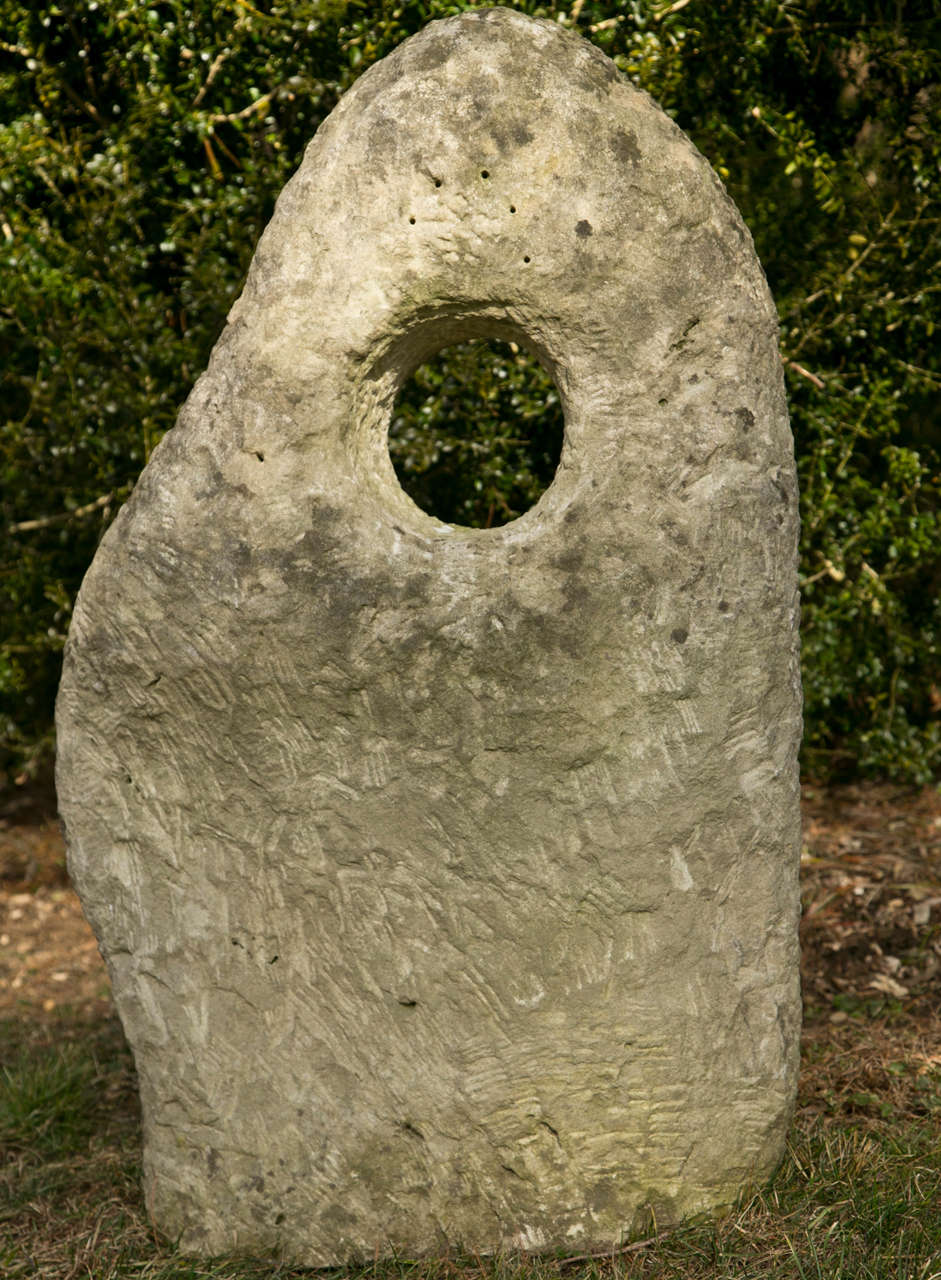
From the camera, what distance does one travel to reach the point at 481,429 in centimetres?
424

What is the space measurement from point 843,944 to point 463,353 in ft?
7.53

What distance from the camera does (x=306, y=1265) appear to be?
8.56ft

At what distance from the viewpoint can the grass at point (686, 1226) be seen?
96.4 inches

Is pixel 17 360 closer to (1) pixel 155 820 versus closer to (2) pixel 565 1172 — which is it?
(1) pixel 155 820

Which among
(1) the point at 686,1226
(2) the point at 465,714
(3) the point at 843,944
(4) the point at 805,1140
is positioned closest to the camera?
(2) the point at 465,714

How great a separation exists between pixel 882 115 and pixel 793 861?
3.04 meters

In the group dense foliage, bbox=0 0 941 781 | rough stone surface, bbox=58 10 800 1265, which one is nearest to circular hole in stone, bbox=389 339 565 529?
dense foliage, bbox=0 0 941 781

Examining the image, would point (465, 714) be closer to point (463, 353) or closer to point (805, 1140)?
point (805, 1140)

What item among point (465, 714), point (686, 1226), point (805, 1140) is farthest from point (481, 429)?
point (686, 1226)

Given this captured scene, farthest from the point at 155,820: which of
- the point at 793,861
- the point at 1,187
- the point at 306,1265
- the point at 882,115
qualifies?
the point at 882,115

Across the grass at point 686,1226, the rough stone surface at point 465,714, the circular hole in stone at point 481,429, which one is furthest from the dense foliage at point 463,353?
the grass at point 686,1226

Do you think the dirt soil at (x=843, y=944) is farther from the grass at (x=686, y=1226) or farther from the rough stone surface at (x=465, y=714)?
the rough stone surface at (x=465, y=714)

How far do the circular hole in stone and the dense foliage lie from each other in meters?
0.01

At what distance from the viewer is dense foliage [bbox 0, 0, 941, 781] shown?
4094mm
